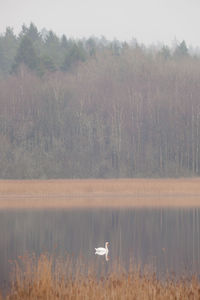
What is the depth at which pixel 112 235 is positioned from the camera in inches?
800

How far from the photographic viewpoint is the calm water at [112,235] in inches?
597

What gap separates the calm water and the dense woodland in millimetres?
16524

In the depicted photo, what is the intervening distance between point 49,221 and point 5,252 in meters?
8.05

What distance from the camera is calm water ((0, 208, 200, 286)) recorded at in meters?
15.2

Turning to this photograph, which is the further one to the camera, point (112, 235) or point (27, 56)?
point (27, 56)

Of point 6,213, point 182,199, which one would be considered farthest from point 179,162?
point 6,213

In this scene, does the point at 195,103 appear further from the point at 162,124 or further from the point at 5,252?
the point at 5,252

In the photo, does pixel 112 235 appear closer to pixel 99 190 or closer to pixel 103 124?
pixel 99 190

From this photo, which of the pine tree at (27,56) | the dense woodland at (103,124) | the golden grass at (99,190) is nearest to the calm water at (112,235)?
the golden grass at (99,190)

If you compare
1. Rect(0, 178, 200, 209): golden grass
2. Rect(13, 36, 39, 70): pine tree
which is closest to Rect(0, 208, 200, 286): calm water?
Rect(0, 178, 200, 209): golden grass

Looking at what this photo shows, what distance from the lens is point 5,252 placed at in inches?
649

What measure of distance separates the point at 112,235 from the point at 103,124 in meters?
26.0

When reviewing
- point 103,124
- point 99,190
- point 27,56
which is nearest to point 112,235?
point 99,190

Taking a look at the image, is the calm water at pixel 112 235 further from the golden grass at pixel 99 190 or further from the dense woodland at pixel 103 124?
the dense woodland at pixel 103 124
